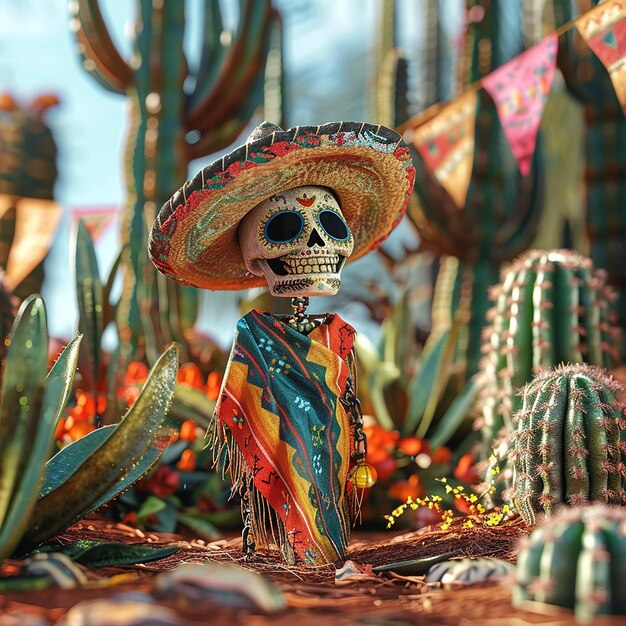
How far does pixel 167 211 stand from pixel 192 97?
144 inches

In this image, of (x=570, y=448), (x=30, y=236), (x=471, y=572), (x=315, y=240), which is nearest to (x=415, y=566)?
(x=471, y=572)

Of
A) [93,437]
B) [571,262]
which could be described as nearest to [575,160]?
[571,262]

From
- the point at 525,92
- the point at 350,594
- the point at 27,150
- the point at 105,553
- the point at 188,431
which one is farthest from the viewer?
the point at 27,150

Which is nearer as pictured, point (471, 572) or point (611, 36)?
point (471, 572)

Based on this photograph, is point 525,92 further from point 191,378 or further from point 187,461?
point 187,461

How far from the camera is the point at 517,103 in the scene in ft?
13.8

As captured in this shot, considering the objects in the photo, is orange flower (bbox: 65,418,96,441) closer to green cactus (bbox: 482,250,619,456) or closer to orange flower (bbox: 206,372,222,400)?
orange flower (bbox: 206,372,222,400)

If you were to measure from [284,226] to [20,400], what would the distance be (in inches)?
43.5

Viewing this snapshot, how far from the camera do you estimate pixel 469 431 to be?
170 inches

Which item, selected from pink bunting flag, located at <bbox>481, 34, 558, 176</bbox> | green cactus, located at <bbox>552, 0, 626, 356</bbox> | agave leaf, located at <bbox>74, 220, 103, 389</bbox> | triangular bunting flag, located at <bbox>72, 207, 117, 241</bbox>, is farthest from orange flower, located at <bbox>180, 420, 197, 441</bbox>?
triangular bunting flag, located at <bbox>72, 207, 117, 241</bbox>

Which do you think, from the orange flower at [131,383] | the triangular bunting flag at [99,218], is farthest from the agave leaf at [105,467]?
the triangular bunting flag at [99,218]

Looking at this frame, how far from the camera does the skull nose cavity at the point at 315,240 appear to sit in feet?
9.18

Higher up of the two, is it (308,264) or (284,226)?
(284,226)

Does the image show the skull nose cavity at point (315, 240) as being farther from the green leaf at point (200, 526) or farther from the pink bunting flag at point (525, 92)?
the pink bunting flag at point (525, 92)
